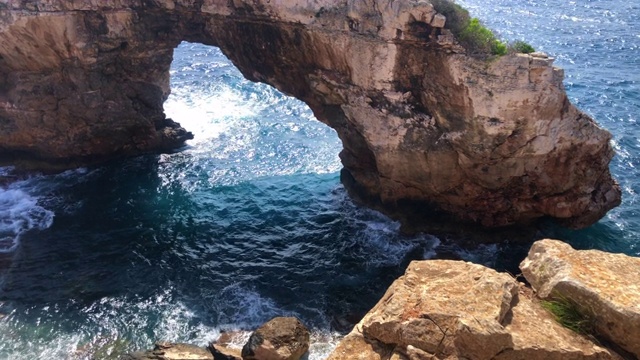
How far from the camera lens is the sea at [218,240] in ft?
63.8

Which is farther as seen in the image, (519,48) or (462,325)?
(519,48)

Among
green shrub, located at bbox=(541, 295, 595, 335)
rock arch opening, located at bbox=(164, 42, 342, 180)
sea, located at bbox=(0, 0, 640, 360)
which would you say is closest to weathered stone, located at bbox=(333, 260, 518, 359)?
green shrub, located at bbox=(541, 295, 595, 335)

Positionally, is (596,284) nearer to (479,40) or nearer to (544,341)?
(544,341)

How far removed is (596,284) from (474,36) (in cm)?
1204

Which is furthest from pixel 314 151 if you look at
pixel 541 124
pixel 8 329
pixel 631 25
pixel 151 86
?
pixel 631 25

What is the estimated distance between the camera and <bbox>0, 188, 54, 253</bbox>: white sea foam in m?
24.0

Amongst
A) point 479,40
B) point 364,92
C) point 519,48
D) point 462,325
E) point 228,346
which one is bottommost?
point 228,346

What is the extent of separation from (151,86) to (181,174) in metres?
5.61

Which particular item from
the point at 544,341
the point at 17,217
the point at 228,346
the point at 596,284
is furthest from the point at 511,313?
the point at 17,217

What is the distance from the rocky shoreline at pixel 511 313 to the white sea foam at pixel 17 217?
2051cm

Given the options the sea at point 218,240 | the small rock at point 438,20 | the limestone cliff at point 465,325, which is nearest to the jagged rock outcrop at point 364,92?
the small rock at point 438,20

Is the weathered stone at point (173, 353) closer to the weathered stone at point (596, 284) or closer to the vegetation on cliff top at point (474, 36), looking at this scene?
the weathered stone at point (596, 284)

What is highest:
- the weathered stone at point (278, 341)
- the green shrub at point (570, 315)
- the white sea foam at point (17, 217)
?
the green shrub at point (570, 315)

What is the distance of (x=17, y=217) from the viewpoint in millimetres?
25516
